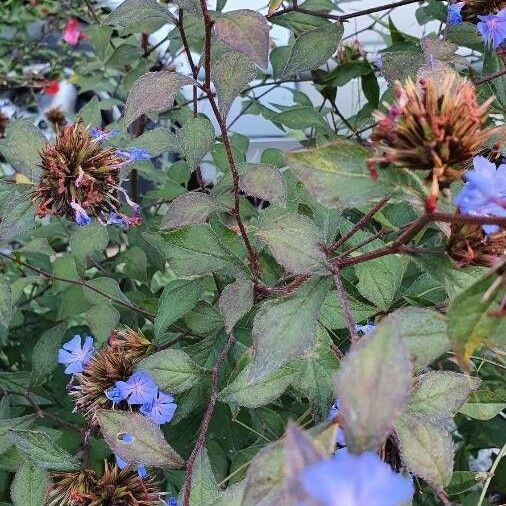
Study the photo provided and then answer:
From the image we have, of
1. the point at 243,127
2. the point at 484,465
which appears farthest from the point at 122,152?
the point at 243,127

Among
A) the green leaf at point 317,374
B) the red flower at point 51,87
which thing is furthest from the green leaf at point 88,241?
the red flower at point 51,87

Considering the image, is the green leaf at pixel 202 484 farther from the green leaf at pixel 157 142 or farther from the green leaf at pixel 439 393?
the green leaf at pixel 157 142

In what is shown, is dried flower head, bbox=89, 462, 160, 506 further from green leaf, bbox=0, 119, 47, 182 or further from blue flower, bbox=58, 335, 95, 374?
green leaf, bbox=0, 119, 47, 182

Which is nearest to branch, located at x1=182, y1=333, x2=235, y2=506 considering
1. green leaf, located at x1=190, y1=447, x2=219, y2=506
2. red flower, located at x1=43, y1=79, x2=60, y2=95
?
green leaf, located at x1=190, y1=447, x2=219, y2=506

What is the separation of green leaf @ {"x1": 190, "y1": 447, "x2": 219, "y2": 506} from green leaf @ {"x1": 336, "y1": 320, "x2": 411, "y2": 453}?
262 mm

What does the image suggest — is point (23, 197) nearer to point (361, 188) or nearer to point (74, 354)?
point (74, 354)

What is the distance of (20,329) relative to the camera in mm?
1229

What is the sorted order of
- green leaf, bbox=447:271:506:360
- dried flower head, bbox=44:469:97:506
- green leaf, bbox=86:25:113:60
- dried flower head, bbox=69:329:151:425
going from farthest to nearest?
green leaf, bbox=86:25:113:60
dried flower head, bbox=69:329:151:425
dried flower head, bbox=44:469:97:506
green leaf, bbox=447:271:506:360

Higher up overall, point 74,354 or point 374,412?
point 374,412

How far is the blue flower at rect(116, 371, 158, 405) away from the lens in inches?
27.9

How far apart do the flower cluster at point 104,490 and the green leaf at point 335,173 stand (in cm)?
36

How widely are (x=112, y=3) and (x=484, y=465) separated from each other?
1516 mm

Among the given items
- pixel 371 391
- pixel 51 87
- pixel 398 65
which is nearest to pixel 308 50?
pixel 398 65

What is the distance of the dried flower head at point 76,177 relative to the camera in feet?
2.42
